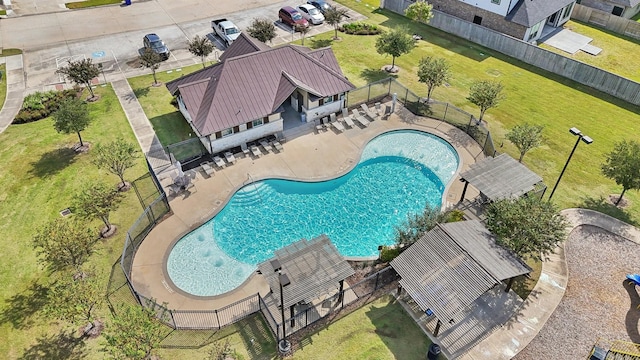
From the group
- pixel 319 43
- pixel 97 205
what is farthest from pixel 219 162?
pixel 319 43

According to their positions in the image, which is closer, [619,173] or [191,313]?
[191,313]

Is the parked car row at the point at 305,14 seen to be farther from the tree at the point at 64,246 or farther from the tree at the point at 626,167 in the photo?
the tree at the point at 64,246

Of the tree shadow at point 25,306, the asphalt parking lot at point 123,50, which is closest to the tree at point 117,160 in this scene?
the tree shadow at point 25,306

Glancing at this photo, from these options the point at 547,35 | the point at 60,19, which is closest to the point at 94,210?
the point at 60,19

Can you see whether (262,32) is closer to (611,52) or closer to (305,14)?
(305,14)

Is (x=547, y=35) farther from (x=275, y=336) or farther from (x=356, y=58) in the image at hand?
(x=275, y=336)
